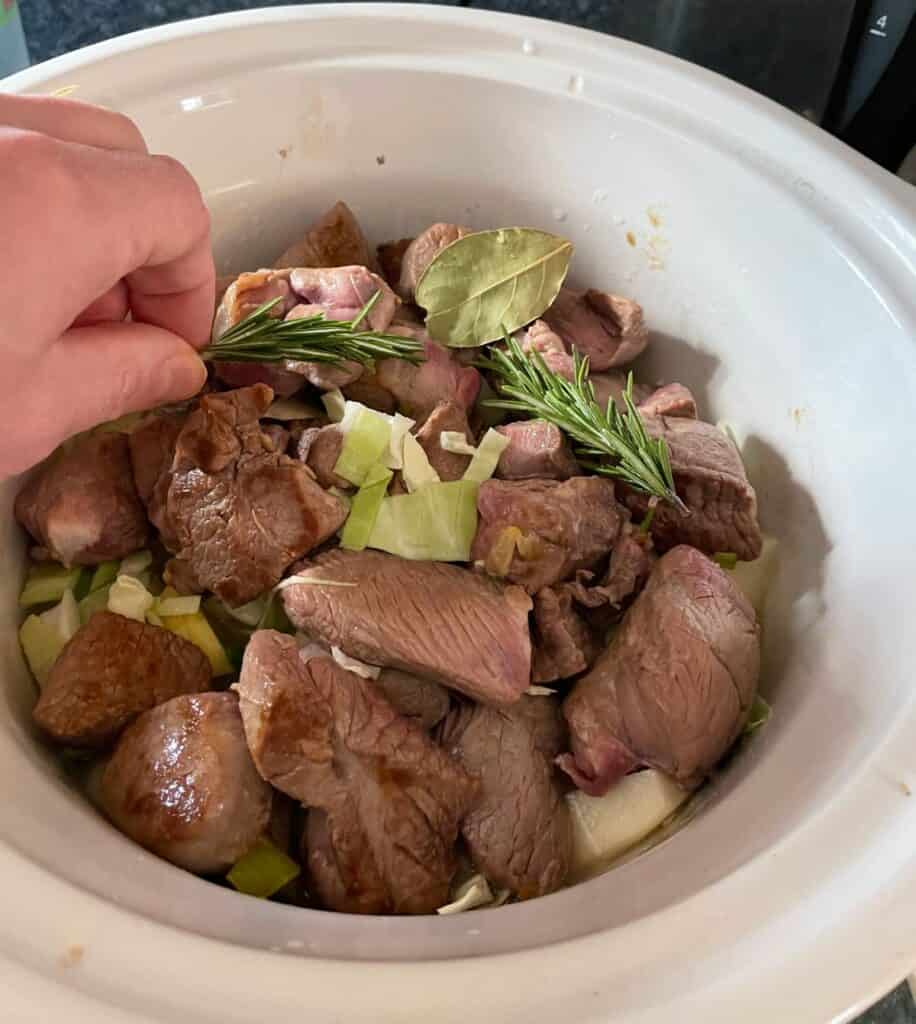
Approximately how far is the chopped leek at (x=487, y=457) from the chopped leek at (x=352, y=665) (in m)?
0.25

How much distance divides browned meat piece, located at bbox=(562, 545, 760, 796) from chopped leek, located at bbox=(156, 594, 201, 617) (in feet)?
1.37

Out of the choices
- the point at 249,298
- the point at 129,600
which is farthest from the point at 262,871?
the point at 249,298

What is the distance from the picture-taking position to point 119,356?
2.75 ft

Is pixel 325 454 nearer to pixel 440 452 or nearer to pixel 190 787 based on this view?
pixel 440 452

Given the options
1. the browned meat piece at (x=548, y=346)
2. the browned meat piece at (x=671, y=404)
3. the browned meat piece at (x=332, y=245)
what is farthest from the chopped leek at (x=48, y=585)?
the browned meat piece at (x=671, y=404)

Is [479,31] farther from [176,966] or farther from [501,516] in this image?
[176,966]

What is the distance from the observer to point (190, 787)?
0.89m

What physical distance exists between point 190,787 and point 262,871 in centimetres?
12

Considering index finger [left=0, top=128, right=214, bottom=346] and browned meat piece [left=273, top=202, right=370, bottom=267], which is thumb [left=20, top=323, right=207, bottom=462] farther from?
browned meat piece [left=273, top=202, right=370, bottom=267]

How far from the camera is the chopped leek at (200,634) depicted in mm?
1087

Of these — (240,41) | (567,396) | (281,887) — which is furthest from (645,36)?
(281,887)

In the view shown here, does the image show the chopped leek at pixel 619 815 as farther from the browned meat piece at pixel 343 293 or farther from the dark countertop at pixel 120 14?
the dark countertop at pixel 120 14

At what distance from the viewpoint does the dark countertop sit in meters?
1.53

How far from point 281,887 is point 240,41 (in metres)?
1.05
